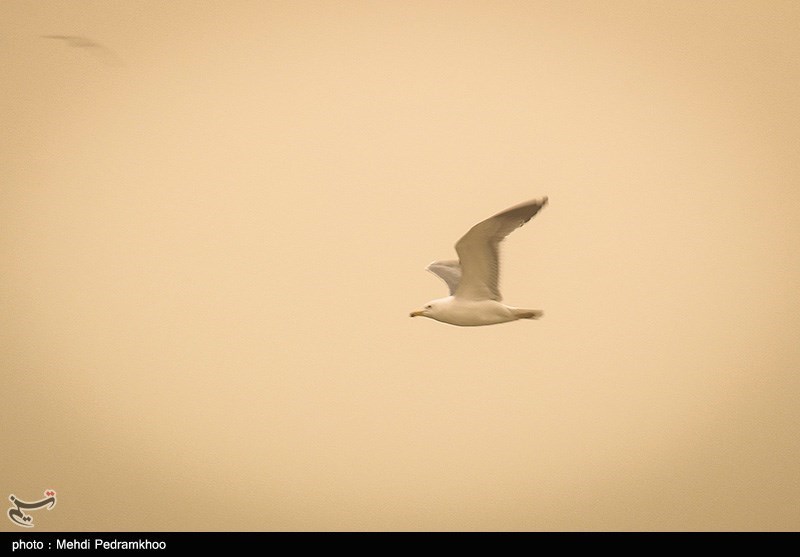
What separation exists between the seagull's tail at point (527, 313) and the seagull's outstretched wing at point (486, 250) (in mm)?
195

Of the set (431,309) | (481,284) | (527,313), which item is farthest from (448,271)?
(527,313)

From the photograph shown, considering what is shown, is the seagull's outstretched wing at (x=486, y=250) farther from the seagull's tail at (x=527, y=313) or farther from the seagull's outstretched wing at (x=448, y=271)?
the seagull's outstretched wing at (x=448, y=271)

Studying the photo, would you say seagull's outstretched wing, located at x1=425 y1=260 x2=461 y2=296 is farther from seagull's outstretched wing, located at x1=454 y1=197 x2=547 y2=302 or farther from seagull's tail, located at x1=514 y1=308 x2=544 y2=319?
seagull's tail, located at x1=514 y1=308 x2=544 y2=319

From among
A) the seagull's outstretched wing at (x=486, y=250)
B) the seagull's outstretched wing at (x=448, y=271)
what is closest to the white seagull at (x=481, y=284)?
the seagull's outstretched wing at (x=486, y=250)

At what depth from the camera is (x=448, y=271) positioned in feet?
28.7

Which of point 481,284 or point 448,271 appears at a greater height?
point 448,271

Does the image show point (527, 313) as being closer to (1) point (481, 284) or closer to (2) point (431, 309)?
(1) point (481, 284)

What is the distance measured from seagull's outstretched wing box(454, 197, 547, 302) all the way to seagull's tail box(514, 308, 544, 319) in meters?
0.20

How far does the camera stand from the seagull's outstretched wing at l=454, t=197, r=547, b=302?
7.02 metres

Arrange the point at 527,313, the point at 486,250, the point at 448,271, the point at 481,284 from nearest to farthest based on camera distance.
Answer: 1. the point at 486,250
2. the point at 527,313
3. the point at 481,284
4. the point at 448,271

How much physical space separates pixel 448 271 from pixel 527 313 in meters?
1.37

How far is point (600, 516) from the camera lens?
24.5 meters

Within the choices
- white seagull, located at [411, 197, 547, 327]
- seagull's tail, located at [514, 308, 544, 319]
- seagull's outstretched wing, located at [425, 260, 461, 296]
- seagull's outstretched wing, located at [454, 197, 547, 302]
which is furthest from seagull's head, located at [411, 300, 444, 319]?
seagull's outstretched wing, located at [425, 260, 461, 296]
